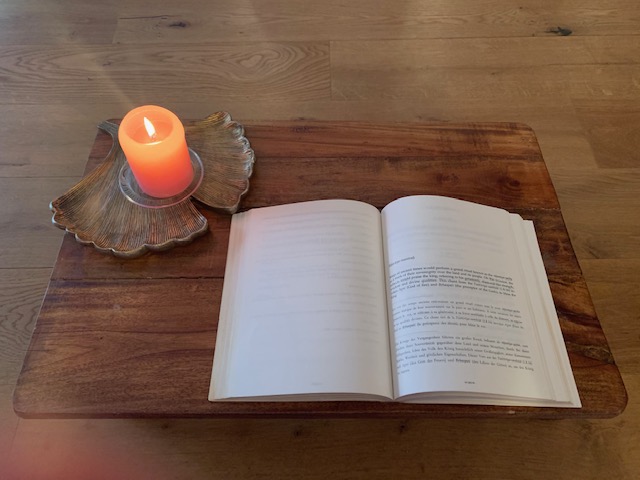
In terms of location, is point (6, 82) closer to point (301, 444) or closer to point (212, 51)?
point (212, 51)

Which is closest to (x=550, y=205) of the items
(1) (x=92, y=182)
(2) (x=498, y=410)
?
(2) (x=498, y=410)

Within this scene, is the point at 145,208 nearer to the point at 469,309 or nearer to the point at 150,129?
the point at 150,129

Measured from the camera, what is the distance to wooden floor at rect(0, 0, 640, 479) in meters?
0.88

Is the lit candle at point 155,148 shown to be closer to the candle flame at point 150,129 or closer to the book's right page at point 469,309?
the candle flame at point 150,129

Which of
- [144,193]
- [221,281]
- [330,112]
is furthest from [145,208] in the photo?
[330,112]

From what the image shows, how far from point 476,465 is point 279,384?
452 mm

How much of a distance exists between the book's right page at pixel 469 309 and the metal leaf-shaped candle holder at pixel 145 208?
0.23 metres

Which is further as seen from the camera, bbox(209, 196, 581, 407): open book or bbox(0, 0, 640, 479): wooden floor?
bbox(0, 0, 640, 479): wooden floor

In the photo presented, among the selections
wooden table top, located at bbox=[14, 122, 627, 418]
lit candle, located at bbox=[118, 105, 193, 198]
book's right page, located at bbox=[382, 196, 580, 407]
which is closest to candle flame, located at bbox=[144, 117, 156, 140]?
lit candle, located at bbox=[118, 105, 193, 198]

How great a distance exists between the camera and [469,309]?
0.65m

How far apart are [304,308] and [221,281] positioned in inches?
4.8

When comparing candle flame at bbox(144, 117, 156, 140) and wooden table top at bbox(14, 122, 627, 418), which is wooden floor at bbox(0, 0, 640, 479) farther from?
candle flame at bbox(144, 117, 156, 140)

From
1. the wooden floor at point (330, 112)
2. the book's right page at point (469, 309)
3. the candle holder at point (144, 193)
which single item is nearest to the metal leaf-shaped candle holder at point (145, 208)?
the candle holder at point (144, 193)

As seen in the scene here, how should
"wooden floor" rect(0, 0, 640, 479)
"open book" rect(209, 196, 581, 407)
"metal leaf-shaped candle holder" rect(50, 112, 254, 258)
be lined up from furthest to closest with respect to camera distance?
"wooden floor" rect(0, 0, 640, 479), "metal leaf-shaped candle holder" rect(50, 112, 254, 258), "open book" rect(209, 196, 581, 407)
